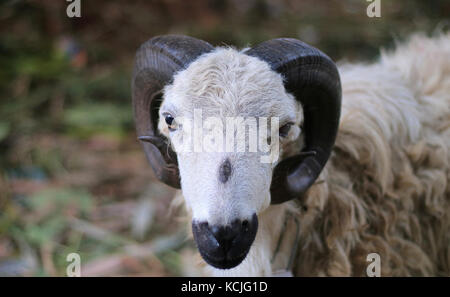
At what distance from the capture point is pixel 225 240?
2701 millimetres

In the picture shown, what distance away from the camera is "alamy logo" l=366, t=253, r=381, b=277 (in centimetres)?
374

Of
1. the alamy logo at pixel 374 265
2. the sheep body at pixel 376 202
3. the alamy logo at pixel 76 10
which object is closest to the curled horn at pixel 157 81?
the sheep body at pixel 376 202

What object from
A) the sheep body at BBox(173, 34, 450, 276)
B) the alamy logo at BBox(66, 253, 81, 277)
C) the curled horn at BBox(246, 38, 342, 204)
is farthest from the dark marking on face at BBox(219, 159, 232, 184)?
the alamy logo at BBox(66, 253, 81, 277)

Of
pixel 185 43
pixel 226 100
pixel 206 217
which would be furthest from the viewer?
pixel 185 43

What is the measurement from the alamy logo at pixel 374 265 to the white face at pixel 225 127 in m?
1.21

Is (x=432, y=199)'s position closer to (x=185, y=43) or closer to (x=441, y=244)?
(x=441, y=244)

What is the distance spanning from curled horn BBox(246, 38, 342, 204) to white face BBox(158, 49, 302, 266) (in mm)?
110

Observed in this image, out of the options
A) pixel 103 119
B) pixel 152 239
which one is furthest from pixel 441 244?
pixel 103 119

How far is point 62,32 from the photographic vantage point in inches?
417

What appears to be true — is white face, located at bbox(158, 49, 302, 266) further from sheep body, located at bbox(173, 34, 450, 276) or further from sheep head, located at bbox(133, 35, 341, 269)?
sheep body, located at bbox(173, 34, 450, 276)

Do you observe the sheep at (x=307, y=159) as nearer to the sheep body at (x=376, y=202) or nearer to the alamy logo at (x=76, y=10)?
the sheep body at (x=376, y=202)

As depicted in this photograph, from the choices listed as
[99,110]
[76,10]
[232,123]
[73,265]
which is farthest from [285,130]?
[99,110]

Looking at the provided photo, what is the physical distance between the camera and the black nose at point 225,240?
8.78ft
